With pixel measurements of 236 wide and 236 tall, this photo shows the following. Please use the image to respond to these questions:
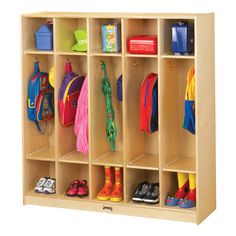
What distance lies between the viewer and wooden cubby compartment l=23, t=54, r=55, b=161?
758cm

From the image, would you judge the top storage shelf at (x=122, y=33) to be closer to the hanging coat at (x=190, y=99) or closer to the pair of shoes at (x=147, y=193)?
the hanging coat at (x=190, y=99)

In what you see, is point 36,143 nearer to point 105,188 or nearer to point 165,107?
point 105,188

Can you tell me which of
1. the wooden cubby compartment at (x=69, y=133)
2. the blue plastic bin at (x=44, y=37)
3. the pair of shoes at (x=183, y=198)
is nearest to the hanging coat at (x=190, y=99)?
the pair of shoes at (x=183, y=198)

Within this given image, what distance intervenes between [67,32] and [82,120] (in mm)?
795

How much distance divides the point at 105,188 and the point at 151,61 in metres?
1.19

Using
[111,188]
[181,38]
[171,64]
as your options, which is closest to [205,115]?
[171,64]

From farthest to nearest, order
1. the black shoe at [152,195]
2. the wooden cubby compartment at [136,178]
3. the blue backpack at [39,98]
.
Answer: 1. the blue backpack at [39,98]
2. the wooden cubby compartment at [136,178]
3. the black shoe at [152,195]

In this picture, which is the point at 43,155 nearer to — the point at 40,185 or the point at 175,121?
the point at 40,185

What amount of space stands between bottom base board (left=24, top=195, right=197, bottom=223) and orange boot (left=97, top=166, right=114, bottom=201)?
0.19 ft

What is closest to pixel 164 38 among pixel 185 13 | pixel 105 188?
pixel 185 13

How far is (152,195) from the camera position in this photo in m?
7.30

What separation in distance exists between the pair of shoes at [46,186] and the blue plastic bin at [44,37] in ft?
3.92

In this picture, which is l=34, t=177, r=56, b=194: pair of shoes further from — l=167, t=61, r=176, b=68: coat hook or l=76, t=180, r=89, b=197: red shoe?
l=167, t=61, r=176, b=68: coat hook

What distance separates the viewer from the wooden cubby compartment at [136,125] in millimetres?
7266
